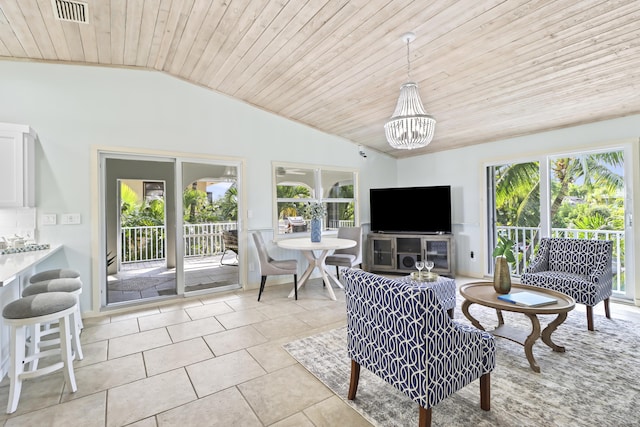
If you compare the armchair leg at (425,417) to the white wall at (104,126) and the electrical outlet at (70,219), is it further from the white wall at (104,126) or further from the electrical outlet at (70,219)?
the electrical outlet at (70,219)

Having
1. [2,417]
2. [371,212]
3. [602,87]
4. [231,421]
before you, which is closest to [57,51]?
[2,417]

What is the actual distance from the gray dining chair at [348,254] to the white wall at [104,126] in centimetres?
116

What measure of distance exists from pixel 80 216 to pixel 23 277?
91cm

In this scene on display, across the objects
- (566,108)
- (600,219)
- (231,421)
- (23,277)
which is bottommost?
(231,421)

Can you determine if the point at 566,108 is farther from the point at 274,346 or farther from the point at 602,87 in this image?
the point at 274,346

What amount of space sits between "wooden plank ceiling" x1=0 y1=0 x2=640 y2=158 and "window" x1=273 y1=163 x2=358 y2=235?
1303 mm

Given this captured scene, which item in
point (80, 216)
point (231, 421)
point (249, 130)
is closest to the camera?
point (231, 421)

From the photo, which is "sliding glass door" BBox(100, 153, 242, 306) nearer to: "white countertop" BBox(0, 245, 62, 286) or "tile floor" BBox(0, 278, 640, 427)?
"white countertop" BBox(0, 245, 62, 286)

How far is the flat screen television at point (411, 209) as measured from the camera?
5.31 m

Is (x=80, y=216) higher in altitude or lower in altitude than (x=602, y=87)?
lower

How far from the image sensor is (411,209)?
18.2 feet

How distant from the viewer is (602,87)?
318 cm

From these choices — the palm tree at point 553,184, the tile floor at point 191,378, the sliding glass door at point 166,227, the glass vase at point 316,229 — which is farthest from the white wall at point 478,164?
the sliding glass door at point 166,227

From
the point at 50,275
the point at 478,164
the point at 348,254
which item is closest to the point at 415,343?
the point at 50,275
